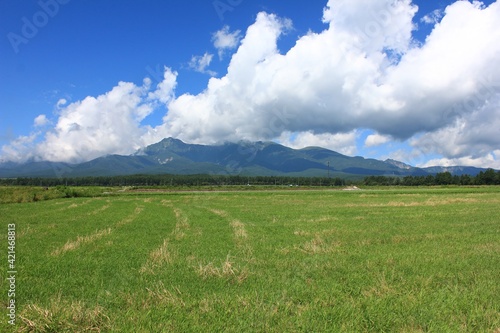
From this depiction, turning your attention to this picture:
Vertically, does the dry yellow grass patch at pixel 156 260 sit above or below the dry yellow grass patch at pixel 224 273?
below

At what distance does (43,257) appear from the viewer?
1269cm

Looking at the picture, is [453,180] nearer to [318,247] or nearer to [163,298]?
[318,247]

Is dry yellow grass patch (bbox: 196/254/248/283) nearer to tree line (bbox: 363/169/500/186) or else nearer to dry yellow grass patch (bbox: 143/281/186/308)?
dry yellow grass patch (bbox: 143/281/186/308)

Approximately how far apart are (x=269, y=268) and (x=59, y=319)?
6.33m

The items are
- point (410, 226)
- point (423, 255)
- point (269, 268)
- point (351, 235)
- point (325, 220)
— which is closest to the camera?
point (269, 268)

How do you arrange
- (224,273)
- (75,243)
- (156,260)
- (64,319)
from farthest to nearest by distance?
(75,243)
(156,260)
(224,273)
(64,319)

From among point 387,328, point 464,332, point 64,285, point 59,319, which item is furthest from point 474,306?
point 64,285

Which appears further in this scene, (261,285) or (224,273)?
(224,273)

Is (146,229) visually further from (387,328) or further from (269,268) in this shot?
(387,328)

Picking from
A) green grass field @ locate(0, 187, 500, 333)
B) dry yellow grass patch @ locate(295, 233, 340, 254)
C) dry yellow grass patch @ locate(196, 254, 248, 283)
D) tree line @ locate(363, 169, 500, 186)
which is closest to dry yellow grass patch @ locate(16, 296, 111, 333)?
green grass field @ locate(0, 187, 500, 333)

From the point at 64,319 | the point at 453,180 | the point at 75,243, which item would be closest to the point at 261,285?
the point at 64,319

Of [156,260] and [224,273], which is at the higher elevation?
[224,273]

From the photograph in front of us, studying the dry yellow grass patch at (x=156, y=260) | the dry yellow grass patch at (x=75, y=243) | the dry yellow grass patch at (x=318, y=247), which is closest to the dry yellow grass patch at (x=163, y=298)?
the dry yellow grass patch at (x=156, y=260)

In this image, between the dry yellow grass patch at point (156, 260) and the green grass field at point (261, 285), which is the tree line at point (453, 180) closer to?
the green grass field at point (261, 285)
